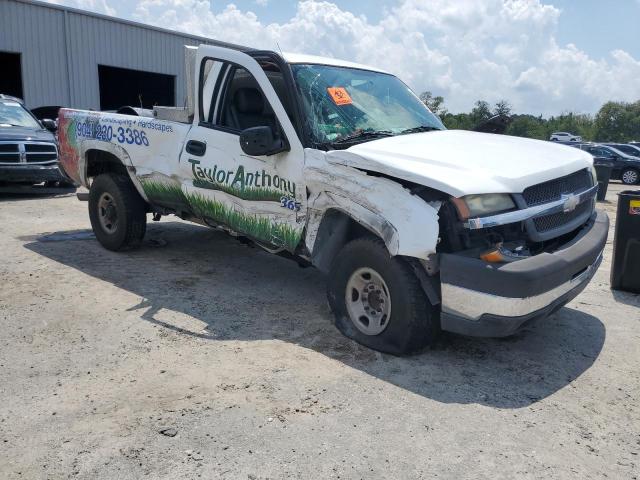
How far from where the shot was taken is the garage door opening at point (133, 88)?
2536 centimetres

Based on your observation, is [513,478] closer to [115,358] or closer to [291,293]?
[115,358]

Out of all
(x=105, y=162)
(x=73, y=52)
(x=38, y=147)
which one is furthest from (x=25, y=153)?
(x=73, y=52)

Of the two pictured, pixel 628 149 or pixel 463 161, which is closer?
pixel 463 161

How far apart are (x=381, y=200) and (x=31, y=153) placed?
362 inches

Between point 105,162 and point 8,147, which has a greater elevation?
point 105,162

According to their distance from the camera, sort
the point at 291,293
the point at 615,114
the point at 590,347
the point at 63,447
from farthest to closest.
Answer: the point at 615,114 → the point at 291,293 → the point at 590,347 → the point at 63,447

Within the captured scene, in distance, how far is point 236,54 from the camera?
490 centimetres

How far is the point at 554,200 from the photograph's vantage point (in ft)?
12.6

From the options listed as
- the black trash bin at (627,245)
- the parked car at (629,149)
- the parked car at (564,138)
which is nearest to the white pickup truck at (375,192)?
the black trash bin at (627,245)

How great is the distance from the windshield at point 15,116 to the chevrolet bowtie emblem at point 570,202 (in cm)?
1087

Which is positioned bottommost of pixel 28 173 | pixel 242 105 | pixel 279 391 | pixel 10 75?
pixel 279 391

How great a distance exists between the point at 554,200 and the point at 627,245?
2.14 m

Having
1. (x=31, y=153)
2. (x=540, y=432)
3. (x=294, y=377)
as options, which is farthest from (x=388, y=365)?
(x=31, y=153)

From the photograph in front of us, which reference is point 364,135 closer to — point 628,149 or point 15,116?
point 15,116
